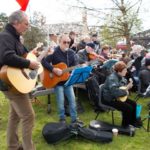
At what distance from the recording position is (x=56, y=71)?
6.34m

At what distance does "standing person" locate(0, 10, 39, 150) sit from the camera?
13.1 ft

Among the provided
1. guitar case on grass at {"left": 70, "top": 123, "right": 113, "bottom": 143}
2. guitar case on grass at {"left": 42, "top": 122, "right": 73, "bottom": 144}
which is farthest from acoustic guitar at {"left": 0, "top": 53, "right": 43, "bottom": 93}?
guitar case on grass at {"left": 70, "top": 123, "right": 113, "bottom": 143}

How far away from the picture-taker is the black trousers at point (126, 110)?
6.25 metres

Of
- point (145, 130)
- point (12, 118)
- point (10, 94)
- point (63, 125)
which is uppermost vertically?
point (10, 94)

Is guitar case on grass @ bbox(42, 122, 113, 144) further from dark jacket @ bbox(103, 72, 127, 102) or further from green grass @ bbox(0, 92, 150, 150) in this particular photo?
dark jacket @ bbox(103, 72, 127, 102)

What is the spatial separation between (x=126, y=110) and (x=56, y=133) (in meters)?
1.62

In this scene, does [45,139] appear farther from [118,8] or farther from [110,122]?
[118,8]

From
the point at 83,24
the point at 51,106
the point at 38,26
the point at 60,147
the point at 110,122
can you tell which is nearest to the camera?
the point at 60,147

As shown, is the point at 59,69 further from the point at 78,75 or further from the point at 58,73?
the point at 78,75

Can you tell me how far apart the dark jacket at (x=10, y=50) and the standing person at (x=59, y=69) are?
7.12ft

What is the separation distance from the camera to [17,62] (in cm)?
401

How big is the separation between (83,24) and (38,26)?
1382 cm

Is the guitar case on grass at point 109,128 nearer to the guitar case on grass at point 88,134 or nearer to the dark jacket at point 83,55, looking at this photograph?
the guitar case on grass at point 88,134

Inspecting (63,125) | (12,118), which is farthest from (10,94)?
(63,125)
